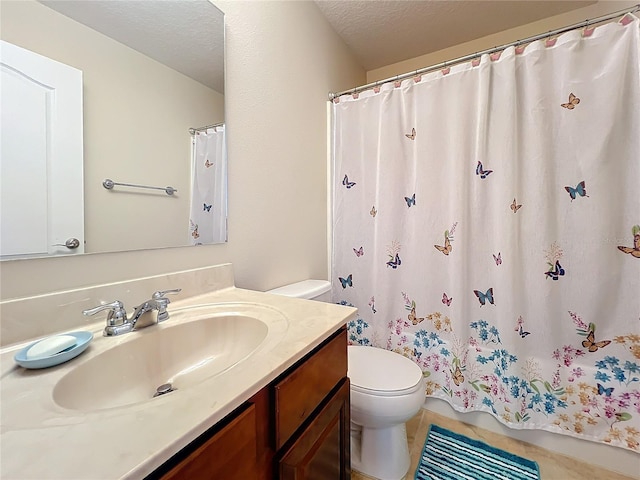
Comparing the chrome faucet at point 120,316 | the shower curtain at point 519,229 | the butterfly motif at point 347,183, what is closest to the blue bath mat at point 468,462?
the shower curtain at point 519,229

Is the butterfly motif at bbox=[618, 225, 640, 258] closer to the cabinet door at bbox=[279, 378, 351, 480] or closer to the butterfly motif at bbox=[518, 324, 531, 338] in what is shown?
the butterfly motif at bbox=[518, 324, 531, 338]

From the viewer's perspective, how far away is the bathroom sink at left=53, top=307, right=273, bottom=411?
1.79 feet

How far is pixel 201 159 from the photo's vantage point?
3.29 ft

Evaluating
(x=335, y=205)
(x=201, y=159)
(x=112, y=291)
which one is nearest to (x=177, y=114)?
(x=201, y=159)

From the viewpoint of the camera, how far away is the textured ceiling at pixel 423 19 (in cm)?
159

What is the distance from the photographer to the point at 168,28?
924mm

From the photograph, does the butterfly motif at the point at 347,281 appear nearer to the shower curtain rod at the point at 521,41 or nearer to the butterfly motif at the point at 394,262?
the butterfly motif at the point at 394,262

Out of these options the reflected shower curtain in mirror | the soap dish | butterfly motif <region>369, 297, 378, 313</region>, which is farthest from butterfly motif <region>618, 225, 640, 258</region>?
the soap dish

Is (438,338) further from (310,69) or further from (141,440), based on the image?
(310,69)

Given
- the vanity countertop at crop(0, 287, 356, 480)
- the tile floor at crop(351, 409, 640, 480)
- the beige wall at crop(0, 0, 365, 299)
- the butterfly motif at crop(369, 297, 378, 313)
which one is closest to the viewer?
the vanity countertop at crop(0, 287, 356, 480)

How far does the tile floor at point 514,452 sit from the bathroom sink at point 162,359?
0.91 meters

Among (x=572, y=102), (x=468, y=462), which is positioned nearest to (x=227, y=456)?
(x=468, y=462)

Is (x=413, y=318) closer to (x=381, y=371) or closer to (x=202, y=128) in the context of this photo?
(x=381, y=371)

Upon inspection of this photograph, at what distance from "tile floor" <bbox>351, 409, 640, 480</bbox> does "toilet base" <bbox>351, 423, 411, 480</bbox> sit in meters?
0.04
